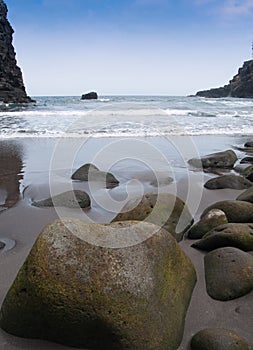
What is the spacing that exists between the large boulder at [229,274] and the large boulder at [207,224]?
25.3 inches

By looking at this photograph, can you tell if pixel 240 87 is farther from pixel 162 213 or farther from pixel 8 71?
pixel 162 213

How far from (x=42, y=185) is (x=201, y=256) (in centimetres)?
355

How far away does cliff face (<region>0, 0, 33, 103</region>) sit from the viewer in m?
45.2

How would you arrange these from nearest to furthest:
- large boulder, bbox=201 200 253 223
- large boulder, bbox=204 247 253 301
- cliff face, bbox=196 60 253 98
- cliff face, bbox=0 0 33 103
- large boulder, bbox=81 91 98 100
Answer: large boulder, bbox=204 247 253 301
large boulder, bbox=201 200 253 223
cliff face, bbox=0 0 33 103
large boulder, bbox=81 91 98 100
cliff face, bbox=196 60 253 98

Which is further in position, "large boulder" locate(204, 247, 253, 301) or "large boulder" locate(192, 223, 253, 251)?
"large boulder" locate(192, 223, 253, 251)

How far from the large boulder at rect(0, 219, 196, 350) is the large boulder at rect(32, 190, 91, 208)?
242 cm

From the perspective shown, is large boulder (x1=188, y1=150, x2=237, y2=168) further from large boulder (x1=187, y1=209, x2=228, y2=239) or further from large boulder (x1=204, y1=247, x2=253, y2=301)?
large boulder (x1=204, y1=247, x2=253, y2=301)

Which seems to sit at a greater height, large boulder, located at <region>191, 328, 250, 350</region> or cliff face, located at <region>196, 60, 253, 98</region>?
large boulder, located at <region>191, 328, 250, 350</region>

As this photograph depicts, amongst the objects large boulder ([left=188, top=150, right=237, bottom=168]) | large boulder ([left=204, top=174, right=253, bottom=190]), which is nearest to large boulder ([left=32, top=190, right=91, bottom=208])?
large boulder ([left=204, top=174, right=253, bottom=190])

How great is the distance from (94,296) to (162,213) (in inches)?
70.1

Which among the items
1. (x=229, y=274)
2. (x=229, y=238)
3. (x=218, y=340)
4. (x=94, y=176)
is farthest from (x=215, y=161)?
(x=218, y=340)

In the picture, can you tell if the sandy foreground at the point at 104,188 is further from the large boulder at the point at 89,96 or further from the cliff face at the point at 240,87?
the cliff face at the point at 240,87

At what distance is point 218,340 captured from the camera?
2340 mm

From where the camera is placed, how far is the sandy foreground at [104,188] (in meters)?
2.79
